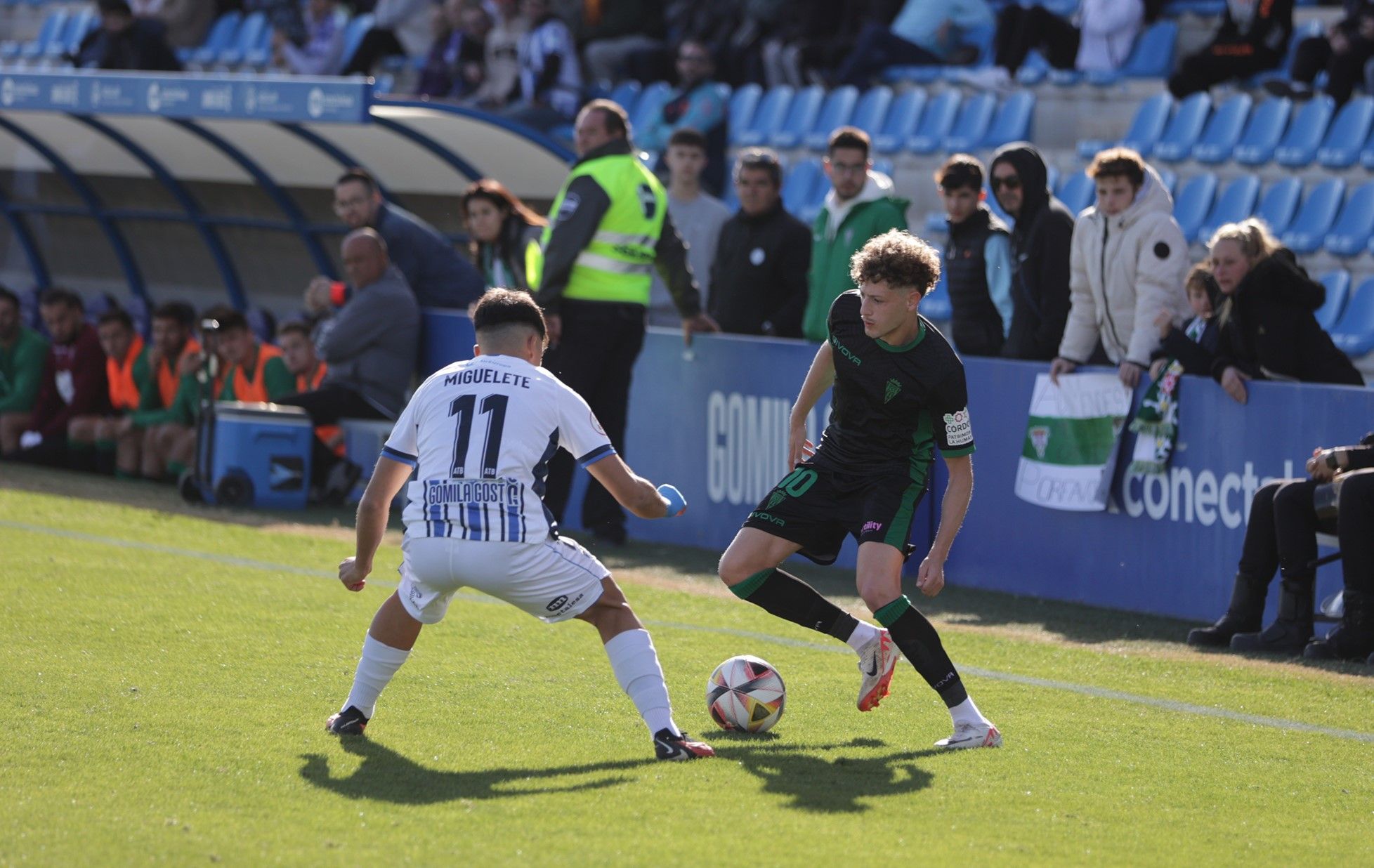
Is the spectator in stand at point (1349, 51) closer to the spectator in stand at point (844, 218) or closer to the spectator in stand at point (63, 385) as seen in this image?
the spectator in stand at point (844, 218)

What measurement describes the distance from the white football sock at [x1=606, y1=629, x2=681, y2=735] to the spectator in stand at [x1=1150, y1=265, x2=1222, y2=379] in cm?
381

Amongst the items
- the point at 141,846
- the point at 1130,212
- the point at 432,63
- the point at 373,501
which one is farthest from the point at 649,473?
the point at 432,63

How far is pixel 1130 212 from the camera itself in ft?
27.6

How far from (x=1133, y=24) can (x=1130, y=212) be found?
18.6 ft

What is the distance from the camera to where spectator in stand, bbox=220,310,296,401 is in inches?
473

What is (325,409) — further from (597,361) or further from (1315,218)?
(1315,218)

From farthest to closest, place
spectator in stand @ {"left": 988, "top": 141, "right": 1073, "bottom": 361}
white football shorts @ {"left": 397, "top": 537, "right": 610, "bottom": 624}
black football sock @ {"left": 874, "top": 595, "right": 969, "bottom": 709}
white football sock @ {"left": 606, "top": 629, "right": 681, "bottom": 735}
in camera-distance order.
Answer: spectator in stand @ {"left": 988, "top": 141, "right": 1073, "bottom": 361}, black football sock @ {"left": 874, "top": 595, "right": 969, "bottom": 709}, white football sock @ {"left": 606, "top": 629, "right": 681, "bottom": 735}, white football shorts @ {"left": 397, "top": 537, "right": 610, "bottom": 624}

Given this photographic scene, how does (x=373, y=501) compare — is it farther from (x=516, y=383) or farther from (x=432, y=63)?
(x=432, y=63)

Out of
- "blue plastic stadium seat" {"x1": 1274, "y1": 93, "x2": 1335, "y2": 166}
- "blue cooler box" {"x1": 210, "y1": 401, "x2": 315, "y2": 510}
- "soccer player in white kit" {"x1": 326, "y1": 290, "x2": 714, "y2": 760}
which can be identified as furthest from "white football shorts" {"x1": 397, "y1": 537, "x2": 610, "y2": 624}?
"blue plastic stadium seat" {"x1": 1274, "y1": 93, "x2": 1335, "y2": 166}

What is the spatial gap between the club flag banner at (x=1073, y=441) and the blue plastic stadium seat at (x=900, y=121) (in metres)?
5.94

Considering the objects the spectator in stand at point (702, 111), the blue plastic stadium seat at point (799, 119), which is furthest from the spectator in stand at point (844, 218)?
the blue plastic stadium seat at point (799, 119)

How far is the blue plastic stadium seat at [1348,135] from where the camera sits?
1189cm

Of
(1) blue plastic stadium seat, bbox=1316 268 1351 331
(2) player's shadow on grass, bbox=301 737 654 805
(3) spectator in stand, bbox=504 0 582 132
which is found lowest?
(2) player's shadow on grass, bbox=301 737 654 805

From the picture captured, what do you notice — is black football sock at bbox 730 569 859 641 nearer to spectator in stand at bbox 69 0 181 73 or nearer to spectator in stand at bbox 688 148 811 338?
spectator in stand at bbox 688 148 811 338
